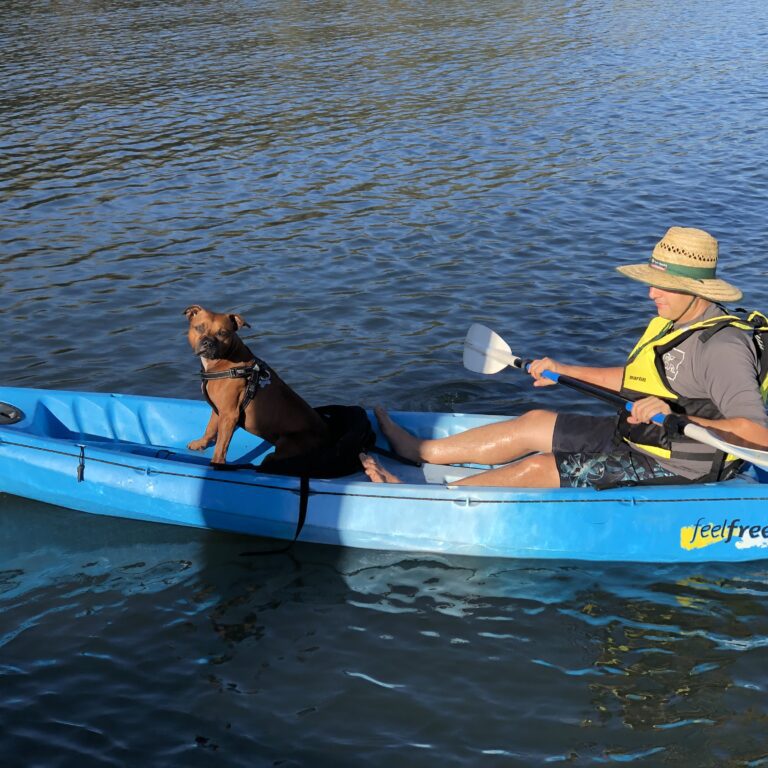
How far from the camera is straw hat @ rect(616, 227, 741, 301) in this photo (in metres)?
5.63

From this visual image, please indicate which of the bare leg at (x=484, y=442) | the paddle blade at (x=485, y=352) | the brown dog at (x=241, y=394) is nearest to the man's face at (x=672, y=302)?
the bare leg at (x=484, y=442)

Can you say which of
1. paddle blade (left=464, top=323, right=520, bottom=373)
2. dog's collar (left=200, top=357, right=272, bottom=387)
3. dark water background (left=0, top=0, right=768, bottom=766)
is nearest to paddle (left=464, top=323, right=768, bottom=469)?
paddle blade (left=464, top=323, right=520, bottom=373)

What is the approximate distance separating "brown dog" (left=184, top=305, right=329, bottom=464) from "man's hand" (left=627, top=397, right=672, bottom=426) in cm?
212

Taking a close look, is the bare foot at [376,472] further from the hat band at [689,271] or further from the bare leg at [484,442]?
the hat band at [689,271]

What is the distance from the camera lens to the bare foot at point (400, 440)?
7.09 m

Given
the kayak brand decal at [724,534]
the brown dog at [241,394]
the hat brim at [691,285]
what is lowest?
the kayak brand decal at [724,534]

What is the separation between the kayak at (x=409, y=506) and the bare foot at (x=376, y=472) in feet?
0.22

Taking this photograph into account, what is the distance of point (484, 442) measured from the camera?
22.4ft

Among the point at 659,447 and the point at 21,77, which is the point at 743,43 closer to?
the point at 21,77

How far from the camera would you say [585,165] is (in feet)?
50.0

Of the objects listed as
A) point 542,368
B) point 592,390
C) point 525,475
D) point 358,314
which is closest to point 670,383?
point 592,390

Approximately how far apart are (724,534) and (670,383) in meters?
1.03

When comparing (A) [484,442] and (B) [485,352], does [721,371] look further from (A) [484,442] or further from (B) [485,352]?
(B) [485,352]

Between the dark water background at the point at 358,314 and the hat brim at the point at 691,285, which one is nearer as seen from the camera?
the dark water background at the point at 358,314
